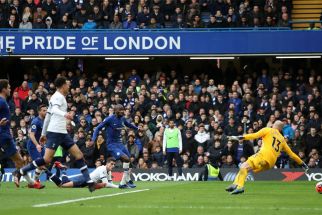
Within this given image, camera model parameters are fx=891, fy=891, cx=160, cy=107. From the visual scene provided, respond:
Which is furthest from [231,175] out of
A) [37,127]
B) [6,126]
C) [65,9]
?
[6,126]

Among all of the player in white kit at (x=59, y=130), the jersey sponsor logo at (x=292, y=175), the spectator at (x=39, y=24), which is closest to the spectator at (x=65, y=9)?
the spectator at (x=39, y=24)

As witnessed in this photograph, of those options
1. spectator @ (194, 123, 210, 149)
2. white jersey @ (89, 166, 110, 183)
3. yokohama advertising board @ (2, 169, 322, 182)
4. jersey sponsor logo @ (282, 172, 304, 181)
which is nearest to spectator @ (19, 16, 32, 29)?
yokohama advertising board @ (2, 169, 322, 182)

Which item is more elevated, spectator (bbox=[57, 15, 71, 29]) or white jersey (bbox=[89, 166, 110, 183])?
spectator (bbox=[57, 15, 71, 29])

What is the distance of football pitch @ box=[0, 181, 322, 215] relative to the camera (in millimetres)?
13531

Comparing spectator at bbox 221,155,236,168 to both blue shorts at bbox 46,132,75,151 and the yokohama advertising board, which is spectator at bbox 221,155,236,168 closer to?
the yokohama advertising board

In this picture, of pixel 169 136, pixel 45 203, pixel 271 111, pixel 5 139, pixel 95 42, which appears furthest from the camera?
pixel 95 42

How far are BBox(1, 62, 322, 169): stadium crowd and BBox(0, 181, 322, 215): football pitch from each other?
10526 mm

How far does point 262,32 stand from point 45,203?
2195 cm

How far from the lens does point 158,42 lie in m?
36.2

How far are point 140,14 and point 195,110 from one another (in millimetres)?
5581

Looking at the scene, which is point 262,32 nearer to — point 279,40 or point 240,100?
point 279,40

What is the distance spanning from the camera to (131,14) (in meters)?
36.2

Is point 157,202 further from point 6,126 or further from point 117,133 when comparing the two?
point 117,133

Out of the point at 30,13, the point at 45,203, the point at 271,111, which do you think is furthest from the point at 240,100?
the point at 45,203
